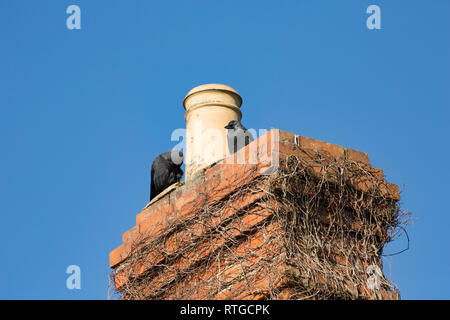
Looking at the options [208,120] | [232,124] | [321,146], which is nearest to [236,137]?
[232,124]

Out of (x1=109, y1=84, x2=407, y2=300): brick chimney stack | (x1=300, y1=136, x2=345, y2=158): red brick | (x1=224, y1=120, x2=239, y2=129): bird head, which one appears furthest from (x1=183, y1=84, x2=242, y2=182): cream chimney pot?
(x1=300, y1=136, x2=345, y2=158): red brick

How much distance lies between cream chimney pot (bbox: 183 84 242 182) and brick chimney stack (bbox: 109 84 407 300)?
Answer: 0.56 metres

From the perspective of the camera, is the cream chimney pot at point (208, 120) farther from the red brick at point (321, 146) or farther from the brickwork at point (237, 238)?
the red brick at point (321, 146)

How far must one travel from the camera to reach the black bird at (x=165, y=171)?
6109mm

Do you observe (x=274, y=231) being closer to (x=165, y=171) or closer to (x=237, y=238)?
(x=237, y=238)

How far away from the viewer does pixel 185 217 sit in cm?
412

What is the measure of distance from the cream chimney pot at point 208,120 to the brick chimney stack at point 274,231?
0.56 meters

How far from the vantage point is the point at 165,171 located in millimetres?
6145

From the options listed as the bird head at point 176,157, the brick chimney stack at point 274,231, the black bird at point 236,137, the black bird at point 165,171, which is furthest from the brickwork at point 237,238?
the bird head at point 176,157

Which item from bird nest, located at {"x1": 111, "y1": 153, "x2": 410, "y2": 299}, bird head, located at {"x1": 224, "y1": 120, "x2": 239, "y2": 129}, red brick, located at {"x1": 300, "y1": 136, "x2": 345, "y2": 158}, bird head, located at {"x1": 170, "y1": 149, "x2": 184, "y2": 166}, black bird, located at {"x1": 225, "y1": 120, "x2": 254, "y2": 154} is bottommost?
bird nest, located at {"x1": 111, "y1": 153, "x2": 410, "y2": 299}

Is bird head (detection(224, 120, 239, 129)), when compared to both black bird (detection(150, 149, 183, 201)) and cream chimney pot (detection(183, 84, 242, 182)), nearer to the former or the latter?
cream chimney pot (detection(183, 84, 242, 182))

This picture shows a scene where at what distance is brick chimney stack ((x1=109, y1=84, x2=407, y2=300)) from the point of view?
3.59m
